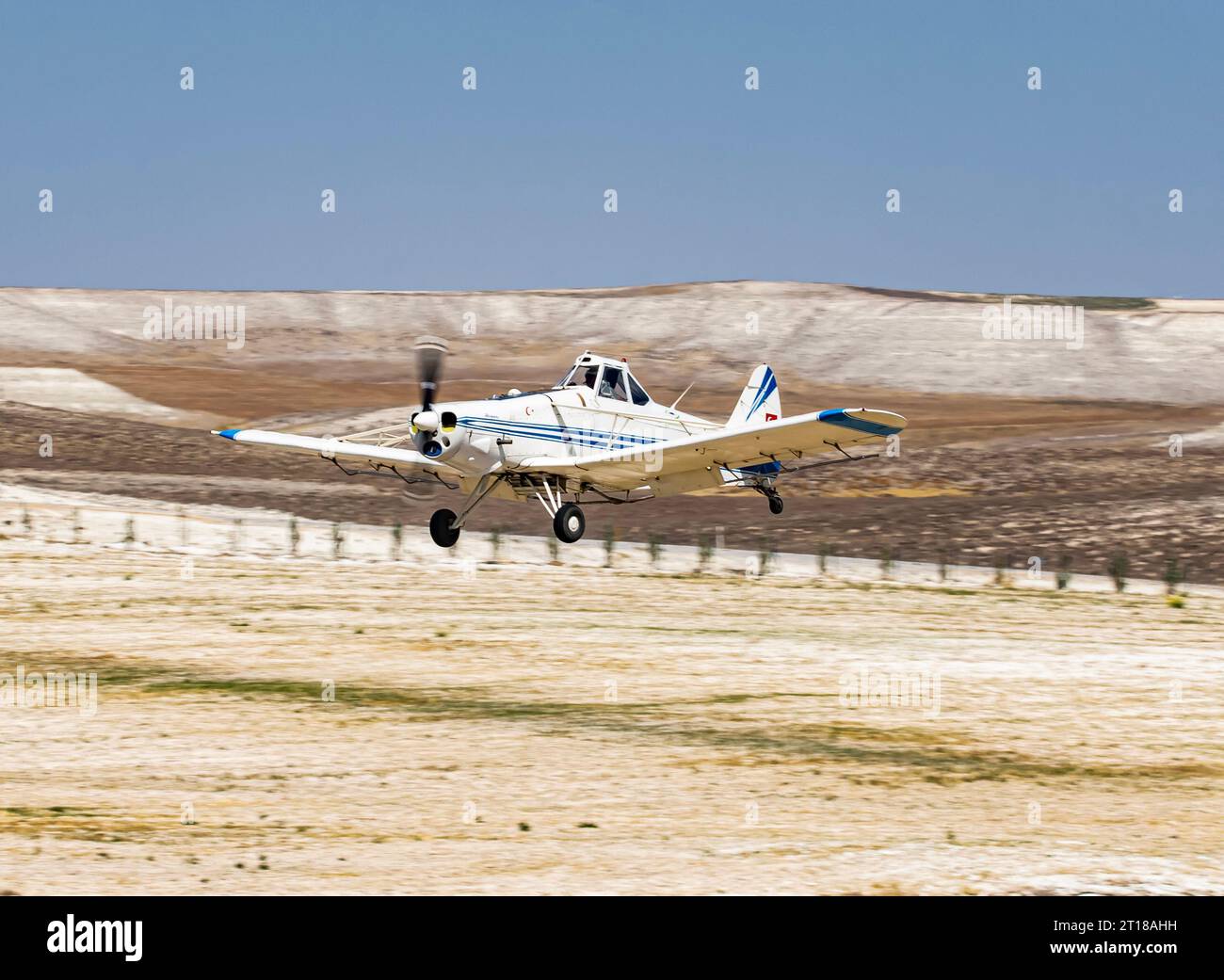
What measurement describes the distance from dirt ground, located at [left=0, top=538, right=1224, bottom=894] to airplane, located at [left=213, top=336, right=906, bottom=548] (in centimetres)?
223

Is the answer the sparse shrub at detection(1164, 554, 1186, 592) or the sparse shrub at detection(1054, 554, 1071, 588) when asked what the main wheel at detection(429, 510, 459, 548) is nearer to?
the sparse shrub at detection(1054, 554, 1071, 588)

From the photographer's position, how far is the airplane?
25.4 meters

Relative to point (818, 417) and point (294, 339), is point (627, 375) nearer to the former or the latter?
point (818, 417)

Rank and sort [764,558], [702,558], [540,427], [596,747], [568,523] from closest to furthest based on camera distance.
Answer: [596,747], [540,427], [568,523], [702,558], [764,558]

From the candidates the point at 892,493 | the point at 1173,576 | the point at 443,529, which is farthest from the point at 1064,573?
the point at 892,493

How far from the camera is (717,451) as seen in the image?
2666cm

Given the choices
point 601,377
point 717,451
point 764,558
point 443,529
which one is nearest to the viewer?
point 717,451

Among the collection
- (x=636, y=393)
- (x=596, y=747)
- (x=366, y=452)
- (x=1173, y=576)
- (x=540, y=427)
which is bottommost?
(x=596, y=747)

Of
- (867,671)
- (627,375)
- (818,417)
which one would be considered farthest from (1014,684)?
(627,375)

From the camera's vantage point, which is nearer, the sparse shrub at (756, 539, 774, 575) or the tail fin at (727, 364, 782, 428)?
the tail fin at (727, 364, 782, 428)

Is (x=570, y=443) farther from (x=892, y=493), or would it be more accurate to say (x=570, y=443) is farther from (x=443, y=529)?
(x=892, y=493)

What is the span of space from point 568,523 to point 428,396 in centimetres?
336

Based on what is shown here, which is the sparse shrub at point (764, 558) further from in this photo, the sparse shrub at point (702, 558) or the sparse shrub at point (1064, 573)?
the sparse shrub at point (1064, 573)

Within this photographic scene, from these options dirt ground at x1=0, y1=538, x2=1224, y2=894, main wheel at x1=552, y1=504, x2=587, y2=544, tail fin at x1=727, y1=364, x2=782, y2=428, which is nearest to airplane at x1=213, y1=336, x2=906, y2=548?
main wheel at x1=552, y1=504, x2=587, y2=544
